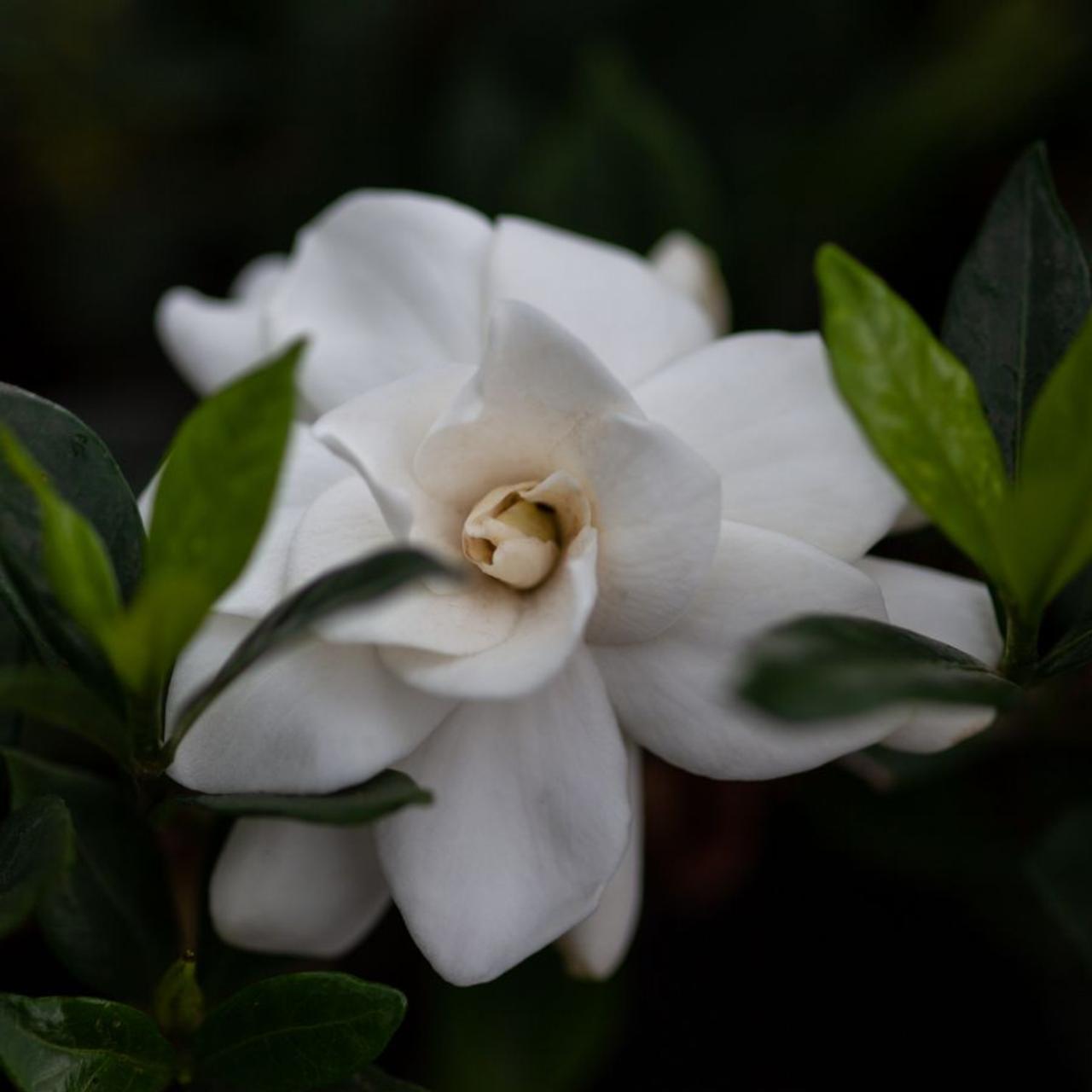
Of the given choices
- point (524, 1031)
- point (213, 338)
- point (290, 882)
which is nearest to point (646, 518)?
point (290, 882)

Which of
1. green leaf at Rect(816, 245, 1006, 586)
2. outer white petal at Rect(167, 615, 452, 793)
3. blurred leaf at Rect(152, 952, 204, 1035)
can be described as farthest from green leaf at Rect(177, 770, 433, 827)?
green leaf at Rect(816, 245, 1006, 586)

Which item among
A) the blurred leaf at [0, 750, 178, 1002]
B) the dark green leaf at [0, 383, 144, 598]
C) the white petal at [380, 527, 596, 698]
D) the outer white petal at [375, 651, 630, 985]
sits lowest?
the blurred leaf at [0, 750, 178, 1002]

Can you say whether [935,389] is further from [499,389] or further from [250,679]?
[250,679]

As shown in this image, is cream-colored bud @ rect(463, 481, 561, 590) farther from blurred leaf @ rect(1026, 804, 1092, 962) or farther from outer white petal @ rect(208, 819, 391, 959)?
blurred leaf @ rect(1026, 804, 1092, 962)

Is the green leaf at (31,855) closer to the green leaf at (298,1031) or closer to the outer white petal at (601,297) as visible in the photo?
the green leaf at (298,1031)

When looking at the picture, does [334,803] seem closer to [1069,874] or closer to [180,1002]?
[180,1002]

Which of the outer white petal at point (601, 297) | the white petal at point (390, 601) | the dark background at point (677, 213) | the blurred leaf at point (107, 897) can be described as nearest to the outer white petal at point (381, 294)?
the outer white petal at point (601, 297)

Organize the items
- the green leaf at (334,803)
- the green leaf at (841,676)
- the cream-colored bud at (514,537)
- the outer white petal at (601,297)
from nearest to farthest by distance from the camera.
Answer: the green leaf at (841,676) < the green leaf at (334,803) < the cream-colored bud at (514,537) < the outer white petal at (601,297)
